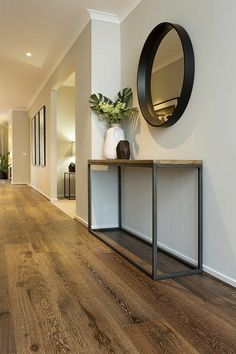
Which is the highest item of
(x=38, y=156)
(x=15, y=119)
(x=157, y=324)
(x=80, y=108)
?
(x=15, y=119)

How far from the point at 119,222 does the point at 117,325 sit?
89.9 inches

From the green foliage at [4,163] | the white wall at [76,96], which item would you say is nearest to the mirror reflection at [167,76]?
the white wall at [76,96]

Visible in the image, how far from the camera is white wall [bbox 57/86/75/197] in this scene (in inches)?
283

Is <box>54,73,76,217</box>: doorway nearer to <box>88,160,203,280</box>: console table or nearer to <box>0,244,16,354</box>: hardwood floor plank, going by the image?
<box>88,160,203,280</box>: console table

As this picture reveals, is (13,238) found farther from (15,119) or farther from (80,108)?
(15,119)

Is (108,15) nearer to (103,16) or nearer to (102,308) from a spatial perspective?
(103,16)

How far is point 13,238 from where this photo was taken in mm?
3385

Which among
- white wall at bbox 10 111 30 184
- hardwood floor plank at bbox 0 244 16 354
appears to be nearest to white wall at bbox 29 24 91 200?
hardwood floor plank at bbox 0 244 16 354

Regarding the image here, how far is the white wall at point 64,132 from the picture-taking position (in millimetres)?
7176

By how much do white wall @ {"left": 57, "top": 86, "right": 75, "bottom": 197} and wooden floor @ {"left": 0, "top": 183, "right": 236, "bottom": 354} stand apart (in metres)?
4.36

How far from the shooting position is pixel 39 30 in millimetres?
4168

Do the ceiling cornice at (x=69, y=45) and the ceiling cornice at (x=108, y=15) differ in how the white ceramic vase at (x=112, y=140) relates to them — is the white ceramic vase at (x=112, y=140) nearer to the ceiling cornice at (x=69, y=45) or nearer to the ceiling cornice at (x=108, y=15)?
the ceiling cornice at (x=108, y=15)

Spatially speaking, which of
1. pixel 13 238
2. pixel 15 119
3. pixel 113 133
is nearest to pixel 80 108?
pixel 113 133

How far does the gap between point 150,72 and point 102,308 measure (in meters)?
2.17
